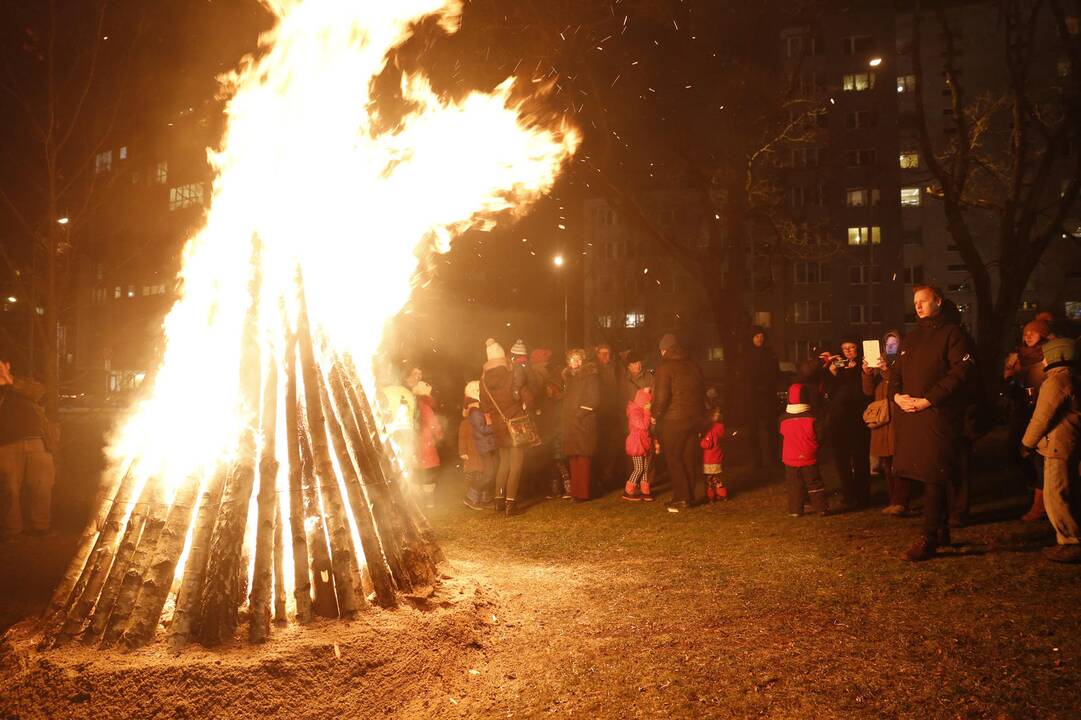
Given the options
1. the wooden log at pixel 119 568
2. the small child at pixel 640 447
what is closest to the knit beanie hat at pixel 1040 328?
the small child at pixel 640 447

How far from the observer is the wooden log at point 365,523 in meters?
4.88

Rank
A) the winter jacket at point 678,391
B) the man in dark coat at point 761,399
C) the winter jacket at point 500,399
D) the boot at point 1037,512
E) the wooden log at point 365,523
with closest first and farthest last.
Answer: the wooden log at point 365,523 < the boot at point 1037,512 < the winter jacket at point 678,391 < the winter jacket at point 500,399 < the man in dark coat at point 761,399

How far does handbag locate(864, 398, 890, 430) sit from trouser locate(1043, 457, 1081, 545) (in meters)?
2.21

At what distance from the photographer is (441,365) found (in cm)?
1658

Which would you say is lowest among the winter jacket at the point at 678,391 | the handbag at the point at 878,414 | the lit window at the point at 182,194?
the handbag at the point at 878,414

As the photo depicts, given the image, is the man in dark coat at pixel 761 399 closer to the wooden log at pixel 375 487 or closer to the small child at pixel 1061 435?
the small child at pixel 1061 435

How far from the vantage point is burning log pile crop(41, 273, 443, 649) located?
4332 mm

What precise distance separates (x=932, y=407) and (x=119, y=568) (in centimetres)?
632

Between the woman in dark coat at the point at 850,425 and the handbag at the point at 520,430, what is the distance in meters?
3.83

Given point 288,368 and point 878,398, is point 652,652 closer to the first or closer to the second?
point 288,368

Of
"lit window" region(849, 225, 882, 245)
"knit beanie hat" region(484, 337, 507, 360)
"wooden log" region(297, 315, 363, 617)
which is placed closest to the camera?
"wooden log" region(297, 315, 363, 617)

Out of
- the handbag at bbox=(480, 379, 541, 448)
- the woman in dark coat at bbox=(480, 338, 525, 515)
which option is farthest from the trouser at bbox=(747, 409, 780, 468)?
the woman in dark coat at bbox=(480, 338, 525, 515)

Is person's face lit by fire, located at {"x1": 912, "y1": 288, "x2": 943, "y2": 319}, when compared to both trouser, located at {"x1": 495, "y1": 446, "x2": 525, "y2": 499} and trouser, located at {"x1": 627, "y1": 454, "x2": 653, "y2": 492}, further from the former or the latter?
trouser, located at {"x1": 495, "y1": 446, "x2": 525, "y2": 499}

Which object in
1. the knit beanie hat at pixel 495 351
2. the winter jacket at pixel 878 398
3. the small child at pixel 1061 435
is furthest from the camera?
the knit beanie hat at pixel 495 351
